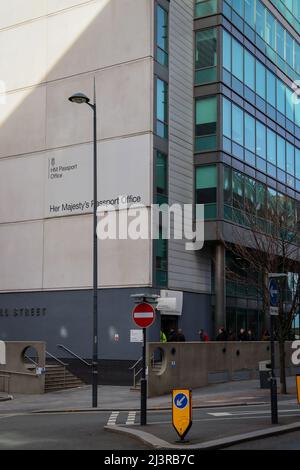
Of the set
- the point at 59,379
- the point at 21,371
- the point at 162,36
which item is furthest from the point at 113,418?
the point at 162,36

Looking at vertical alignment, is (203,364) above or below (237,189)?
below

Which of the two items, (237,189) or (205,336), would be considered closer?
(205,336)

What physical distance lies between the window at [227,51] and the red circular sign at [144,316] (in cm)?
2086

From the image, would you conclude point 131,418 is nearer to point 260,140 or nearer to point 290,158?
point 260,140

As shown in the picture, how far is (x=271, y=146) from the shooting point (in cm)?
3797

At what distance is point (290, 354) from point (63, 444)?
22.4 m

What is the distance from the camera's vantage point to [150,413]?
60.7 ft

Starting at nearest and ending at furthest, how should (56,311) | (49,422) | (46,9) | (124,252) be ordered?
Answer: (49,422)
(124,252)
(56,311)
(46,9)

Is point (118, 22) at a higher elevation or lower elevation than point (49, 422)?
higher

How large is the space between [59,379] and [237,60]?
1851 cm

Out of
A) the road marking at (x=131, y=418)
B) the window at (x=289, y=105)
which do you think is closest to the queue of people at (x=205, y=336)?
the road marking at (x=131, y=418)

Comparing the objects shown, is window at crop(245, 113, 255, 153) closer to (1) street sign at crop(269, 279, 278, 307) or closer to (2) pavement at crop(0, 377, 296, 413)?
(2) pavement at crop(0, 377, 296, 413)
